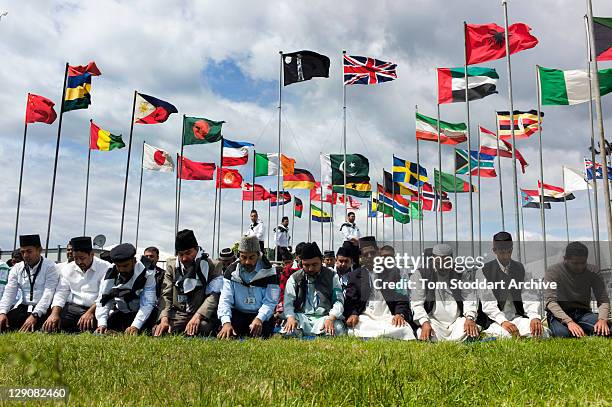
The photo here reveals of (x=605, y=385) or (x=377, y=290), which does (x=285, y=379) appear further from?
(x=377, y=290)

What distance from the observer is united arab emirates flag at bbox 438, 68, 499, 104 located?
18438 millimetres

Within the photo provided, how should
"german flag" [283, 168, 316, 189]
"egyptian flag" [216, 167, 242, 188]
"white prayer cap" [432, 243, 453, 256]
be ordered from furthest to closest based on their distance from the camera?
1. "egyptian flag" [216, 167, 242, 188]
2. "german flag" [283, 168, 316, 189]
3. "white prayer cap" [432, 243, 453, 256]

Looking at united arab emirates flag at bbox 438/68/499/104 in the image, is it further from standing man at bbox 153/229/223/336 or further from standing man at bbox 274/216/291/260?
standing man at bbox 153/229/223/336

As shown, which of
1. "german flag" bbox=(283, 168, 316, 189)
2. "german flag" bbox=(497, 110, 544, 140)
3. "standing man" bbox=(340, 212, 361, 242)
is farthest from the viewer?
"german flag" bbox=(283, 168, 316, 189)

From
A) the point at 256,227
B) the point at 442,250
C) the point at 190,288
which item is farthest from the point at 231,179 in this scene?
the point at 442,250

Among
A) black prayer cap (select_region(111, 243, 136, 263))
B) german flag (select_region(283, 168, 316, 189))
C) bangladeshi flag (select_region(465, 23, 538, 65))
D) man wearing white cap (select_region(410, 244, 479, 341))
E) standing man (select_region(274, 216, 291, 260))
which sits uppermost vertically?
bangladeshi flag (select_region(465, 23, 538, 65))

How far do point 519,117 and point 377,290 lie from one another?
14.7 m

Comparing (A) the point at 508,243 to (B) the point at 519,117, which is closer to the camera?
(A) the point at 508,243

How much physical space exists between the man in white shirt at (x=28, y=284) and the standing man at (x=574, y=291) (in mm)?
8323

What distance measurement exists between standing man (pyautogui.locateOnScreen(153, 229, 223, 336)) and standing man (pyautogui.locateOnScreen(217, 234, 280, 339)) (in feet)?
0.88

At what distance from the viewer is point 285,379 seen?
3.52m

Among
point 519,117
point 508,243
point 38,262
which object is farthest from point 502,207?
point 38,262

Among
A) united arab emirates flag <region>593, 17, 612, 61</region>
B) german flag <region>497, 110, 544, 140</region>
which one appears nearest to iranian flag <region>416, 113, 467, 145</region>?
german flag <region>497, 110, 544, 140</region>

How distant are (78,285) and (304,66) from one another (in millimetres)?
13711
